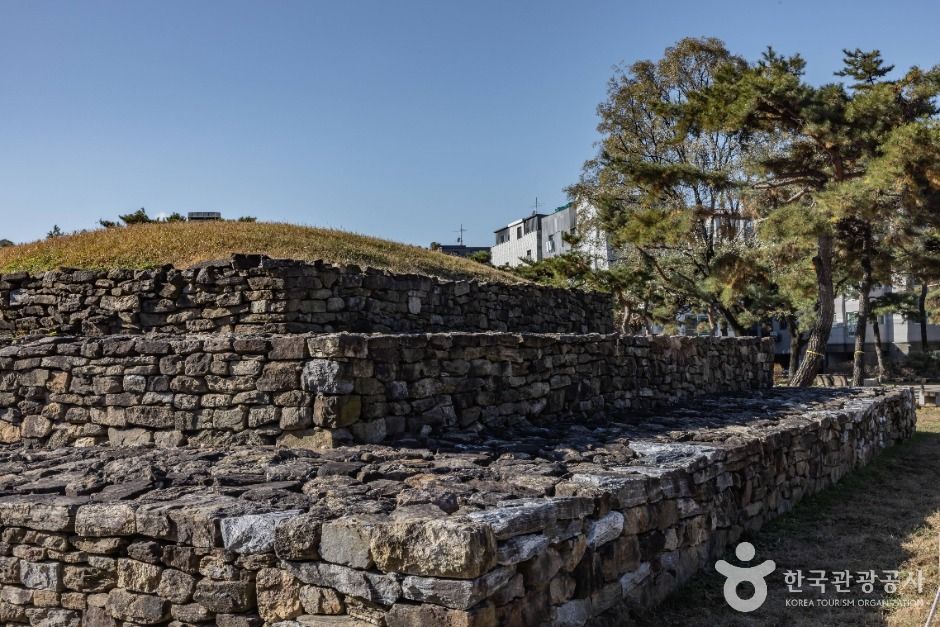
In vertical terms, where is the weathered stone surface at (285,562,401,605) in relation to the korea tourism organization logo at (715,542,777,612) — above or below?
above

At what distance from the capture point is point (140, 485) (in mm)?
4484

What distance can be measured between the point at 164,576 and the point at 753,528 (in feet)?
14.6

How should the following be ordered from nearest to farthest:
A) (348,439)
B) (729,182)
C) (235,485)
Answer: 1. (235,485)
2. (348,439)
3. (729,182)

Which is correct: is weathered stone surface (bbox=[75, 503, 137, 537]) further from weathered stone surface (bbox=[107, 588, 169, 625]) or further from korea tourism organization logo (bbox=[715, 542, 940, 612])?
korea tourism organization logo (bbox=[715, 542, 940, 612])

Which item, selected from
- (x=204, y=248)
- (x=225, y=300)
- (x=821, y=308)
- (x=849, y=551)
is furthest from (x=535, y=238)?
(x=849, y=551)

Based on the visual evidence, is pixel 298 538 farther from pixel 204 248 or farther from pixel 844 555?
pixel 204 248

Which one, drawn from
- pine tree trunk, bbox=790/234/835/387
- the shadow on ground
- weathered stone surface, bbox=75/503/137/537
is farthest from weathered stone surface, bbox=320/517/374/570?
pine tree trunk, bbox=790/234/835/387

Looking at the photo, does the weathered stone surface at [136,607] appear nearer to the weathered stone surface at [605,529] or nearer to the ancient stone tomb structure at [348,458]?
the ancient stone tomb structure at [348,458]

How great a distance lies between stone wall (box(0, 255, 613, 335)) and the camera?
8164 millimetres

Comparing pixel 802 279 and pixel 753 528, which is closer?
pixel 753 528

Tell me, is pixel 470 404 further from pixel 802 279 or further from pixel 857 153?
pixel 802 279

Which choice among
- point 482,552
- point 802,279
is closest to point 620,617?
point 482,552

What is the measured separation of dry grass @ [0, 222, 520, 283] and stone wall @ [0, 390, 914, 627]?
6.27 m

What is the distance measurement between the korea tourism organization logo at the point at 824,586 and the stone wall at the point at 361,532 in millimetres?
290
